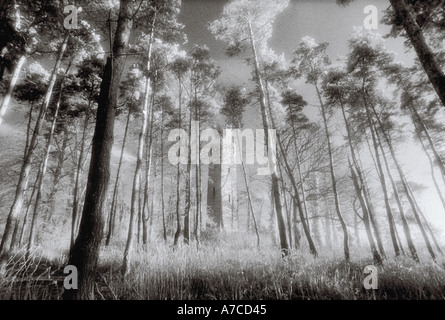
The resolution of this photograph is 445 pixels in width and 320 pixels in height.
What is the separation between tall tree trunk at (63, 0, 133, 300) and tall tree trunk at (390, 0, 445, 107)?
631 centimetres

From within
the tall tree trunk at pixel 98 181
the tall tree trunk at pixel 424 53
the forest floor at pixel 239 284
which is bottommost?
the forest floor at pixel 239 284

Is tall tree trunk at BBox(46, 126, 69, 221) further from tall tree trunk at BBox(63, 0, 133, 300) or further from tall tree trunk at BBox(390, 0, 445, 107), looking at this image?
tall tree trunk at BBox(390, 0, 445, 107)

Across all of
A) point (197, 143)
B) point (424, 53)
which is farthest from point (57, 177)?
point (424, 53)

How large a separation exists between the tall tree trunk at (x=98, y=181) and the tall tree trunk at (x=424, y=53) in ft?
20.7

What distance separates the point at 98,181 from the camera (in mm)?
3291

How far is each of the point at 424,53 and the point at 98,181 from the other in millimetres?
7072

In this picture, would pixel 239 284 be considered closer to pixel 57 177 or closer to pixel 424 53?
pixel 424 53

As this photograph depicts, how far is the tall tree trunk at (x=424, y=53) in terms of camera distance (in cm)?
415

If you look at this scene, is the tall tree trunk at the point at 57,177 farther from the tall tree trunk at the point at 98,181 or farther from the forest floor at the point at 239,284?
the tall tree trunk at the point at 98,181

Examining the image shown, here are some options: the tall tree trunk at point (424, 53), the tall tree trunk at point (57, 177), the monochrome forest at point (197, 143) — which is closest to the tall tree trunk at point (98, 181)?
the monochrome forest at point (197, 143)

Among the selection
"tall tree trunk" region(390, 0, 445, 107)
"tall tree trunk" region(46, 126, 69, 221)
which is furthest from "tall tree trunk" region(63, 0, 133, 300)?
"tall tree trunk" region(46, 126, 69, 221)

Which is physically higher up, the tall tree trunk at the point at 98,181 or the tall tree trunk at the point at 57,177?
the tall tree trunk at the point at 57,177
